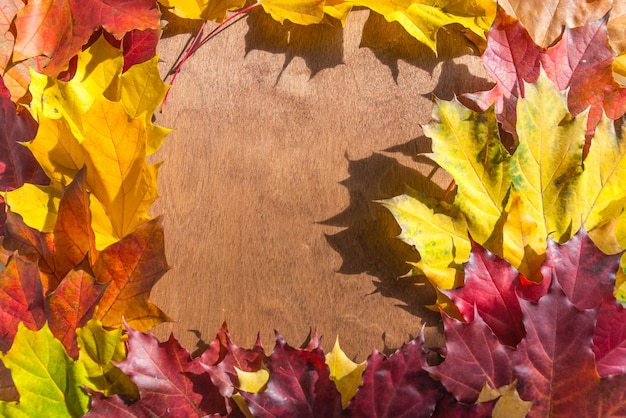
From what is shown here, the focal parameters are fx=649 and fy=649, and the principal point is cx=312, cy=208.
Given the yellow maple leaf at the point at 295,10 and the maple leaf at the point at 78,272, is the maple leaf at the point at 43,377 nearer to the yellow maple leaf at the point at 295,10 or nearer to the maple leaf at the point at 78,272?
the maple leaf at the point at 78,272

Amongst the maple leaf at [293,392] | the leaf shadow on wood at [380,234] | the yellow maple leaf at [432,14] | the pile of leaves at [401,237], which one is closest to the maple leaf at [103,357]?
the pile of leaves at [401,237]

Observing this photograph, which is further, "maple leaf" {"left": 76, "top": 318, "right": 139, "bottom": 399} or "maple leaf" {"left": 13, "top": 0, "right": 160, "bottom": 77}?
"maple leaf" {"left": 13, "top": 0, "right": 160, "bottom": 77}

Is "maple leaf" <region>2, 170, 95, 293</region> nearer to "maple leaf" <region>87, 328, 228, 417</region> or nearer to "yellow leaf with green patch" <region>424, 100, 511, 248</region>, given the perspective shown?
"maple leaf" <region>87, 328, 228, 417</region>

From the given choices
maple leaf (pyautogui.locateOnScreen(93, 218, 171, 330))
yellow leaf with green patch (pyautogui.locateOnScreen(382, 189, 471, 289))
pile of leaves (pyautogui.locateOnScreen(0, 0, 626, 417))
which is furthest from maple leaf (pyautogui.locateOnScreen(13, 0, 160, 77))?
yellow leaf with green patch (pyautogui.locateOnScreen(382, 189, 471, 289))

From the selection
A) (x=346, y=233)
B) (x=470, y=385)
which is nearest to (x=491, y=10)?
(x=346, y=233)

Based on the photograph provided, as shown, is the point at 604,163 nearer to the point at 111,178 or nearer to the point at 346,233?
the point at 346,233

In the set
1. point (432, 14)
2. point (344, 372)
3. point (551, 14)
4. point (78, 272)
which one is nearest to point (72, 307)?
point (78, 272)

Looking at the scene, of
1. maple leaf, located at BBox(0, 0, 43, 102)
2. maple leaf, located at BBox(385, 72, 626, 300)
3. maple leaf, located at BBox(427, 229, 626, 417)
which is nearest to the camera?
maple leaf, located at BBox(427, 229, 626, 417)
